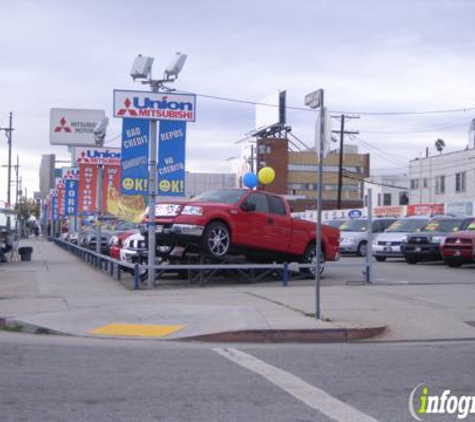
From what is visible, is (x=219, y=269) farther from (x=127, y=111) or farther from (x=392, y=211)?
(x=392, y=211)

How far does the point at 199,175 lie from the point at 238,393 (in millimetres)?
59510

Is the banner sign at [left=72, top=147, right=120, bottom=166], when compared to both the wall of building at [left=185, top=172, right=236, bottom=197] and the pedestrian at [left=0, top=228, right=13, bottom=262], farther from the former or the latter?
the wall of building at [left=185, top=172, right=236, bottom=197]

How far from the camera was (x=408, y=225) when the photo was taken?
96.3 ft

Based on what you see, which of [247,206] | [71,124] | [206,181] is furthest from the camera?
[206,181]

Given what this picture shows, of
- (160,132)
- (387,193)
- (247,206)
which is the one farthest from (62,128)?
(247,206)

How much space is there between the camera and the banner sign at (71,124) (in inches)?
2384

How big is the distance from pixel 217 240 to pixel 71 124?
47366mm

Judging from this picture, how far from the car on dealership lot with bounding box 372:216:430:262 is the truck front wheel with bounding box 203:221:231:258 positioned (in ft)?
38.2

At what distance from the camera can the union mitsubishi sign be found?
17016 mm

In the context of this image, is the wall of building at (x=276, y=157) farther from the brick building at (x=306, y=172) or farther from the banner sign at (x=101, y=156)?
the banner sign at (x=101, y=156)

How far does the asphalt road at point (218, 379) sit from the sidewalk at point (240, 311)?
56cm

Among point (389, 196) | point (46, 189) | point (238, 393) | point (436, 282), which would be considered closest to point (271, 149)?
point (389, 196)

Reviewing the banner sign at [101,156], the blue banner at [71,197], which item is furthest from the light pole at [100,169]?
the blue banner at [71,197]

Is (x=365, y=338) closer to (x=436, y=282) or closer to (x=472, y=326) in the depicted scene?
(x=472, y=326)
